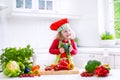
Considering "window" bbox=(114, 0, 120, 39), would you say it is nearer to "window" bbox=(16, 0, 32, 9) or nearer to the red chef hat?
"window" bbox=(16, 0, 32, 9)

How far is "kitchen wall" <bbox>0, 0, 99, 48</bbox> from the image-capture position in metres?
3.55

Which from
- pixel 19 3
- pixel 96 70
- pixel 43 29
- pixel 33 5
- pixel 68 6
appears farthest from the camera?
pixel 68 6

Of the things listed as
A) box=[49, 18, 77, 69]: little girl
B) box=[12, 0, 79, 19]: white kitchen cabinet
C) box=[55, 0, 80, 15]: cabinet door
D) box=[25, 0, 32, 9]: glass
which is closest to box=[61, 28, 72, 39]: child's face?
box=[49, 18, 77, 69]: little girl

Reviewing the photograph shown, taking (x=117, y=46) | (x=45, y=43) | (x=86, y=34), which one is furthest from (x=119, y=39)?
(x=45, y=43)

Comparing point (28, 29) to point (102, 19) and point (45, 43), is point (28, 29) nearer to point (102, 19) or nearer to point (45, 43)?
point (45, 43)

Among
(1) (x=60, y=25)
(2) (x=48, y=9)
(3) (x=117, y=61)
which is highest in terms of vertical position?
(2) (x=48, y=9)

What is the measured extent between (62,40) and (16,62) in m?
0.67

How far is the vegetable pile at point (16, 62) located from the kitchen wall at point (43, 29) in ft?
5.97

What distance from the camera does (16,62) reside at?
1606 millimetres

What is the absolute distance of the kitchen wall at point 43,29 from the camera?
355cm

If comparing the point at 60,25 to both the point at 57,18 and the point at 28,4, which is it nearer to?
the point at 28,4

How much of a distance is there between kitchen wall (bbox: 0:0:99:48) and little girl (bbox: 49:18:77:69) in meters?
1.46

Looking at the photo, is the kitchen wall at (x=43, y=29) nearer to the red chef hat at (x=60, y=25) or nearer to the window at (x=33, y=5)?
the window at (x=33, y=5)

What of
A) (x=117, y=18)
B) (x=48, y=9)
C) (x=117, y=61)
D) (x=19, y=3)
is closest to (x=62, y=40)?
(x=117, y=61)
